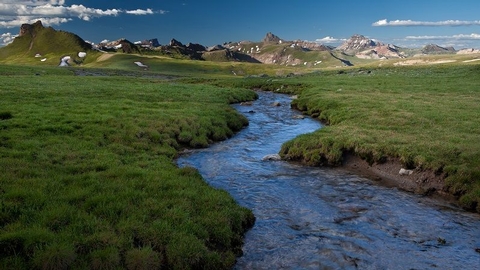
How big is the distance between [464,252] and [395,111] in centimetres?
2363

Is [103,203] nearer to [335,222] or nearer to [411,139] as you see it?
[335,222]

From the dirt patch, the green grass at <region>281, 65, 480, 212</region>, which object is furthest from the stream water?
the green grass at <region>281, 65, 480, 212</region>

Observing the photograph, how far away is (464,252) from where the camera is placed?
39.2ft

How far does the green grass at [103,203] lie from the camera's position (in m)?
9.48

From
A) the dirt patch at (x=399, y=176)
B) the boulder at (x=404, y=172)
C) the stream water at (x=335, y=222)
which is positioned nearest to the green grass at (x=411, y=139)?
the dirt patch at (x=399, y=176)

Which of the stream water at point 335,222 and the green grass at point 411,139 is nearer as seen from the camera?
the stream water at point 335,222

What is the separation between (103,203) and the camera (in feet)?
39.9

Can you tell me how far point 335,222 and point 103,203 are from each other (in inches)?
352

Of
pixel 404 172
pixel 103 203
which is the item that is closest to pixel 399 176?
pixel 404 172

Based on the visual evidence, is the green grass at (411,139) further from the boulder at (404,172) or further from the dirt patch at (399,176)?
the boulder at (404,172)

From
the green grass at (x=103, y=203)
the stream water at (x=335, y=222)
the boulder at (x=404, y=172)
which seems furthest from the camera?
the boulder at (x=404, y=172)

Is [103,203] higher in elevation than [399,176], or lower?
higher

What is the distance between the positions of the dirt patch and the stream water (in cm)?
92

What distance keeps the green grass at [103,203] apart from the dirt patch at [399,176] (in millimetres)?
9323
